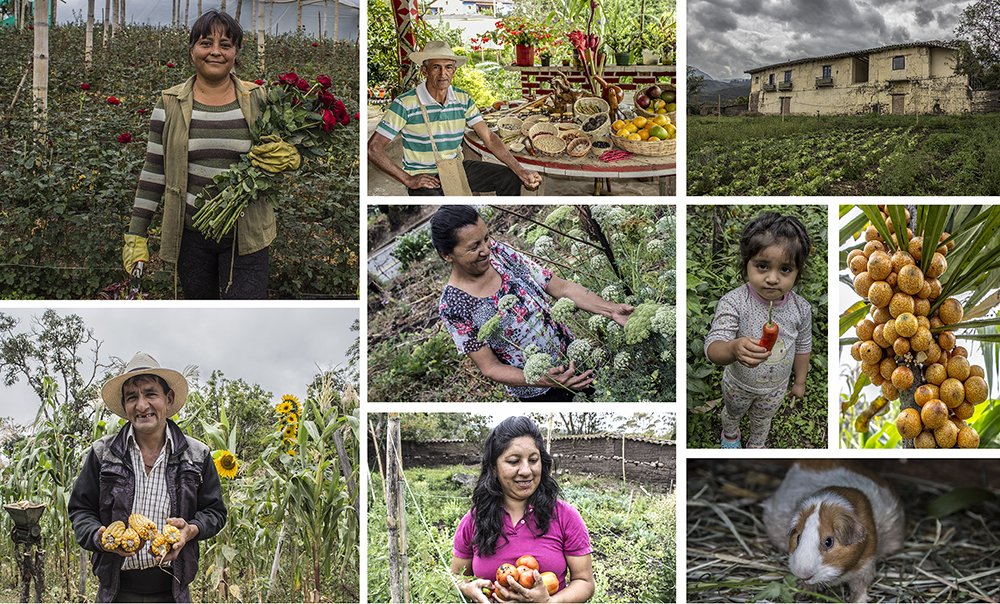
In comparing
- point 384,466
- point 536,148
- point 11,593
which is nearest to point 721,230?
point 536,148

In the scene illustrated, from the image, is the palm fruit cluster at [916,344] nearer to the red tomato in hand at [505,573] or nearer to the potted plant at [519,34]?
the red tomato in hand at [505,573]

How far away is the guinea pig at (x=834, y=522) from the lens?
264cm

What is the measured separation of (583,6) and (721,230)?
1282 mm

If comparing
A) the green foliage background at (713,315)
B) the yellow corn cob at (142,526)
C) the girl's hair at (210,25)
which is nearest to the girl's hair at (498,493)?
the green foliage background at (713,315)

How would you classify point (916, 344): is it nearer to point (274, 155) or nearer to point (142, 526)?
point (274, 155)

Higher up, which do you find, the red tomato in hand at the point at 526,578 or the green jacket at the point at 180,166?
the green jacket at the point at 180,166

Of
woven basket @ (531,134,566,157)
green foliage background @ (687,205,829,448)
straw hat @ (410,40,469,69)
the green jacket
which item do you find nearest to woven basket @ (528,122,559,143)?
woven basket @ (531,134,566,157)

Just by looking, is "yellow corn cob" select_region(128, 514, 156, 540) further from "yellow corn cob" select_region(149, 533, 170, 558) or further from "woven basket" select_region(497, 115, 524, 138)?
"woven basket" select_region(497, 115, 524, 138)

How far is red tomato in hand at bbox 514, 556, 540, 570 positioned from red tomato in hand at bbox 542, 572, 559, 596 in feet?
0.16

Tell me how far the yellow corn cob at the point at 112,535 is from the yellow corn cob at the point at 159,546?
0.38 ft

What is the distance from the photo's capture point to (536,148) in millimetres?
2742

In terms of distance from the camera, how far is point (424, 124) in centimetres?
277

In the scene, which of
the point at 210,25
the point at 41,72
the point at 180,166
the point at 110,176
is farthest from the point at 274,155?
the point at 41,72

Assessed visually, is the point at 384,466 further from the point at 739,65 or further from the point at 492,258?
the point at 739,65
